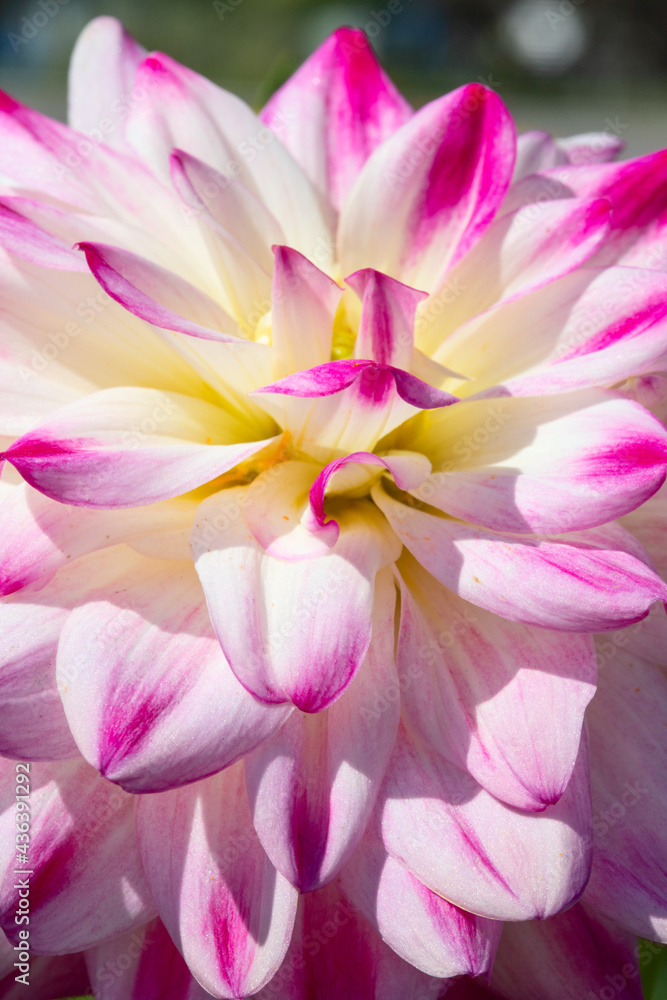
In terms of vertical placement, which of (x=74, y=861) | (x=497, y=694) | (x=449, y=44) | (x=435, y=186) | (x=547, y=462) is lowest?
(x=449, y=44)

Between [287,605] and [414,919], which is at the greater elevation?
[287,605]

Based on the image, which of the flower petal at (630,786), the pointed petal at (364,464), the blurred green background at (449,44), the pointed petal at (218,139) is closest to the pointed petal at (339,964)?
the flower petal at (630,786)

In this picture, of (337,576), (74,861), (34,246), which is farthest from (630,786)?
(34,246)

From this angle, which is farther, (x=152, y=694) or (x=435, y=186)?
(x=435, y=186)

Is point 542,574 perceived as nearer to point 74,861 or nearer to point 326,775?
point 326,775

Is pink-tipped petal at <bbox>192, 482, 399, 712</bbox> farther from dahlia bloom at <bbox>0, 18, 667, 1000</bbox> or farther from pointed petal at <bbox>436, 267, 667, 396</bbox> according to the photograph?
pointed petal at <bbox>436, 267, 667, 396</bbox>

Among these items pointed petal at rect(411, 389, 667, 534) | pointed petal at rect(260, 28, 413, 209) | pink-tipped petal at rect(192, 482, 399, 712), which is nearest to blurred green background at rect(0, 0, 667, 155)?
pointed petal at rect(260, 28, 413, 209)

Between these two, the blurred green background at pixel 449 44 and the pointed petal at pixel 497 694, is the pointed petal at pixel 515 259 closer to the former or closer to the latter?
the pointed petal at pixel 497 694
